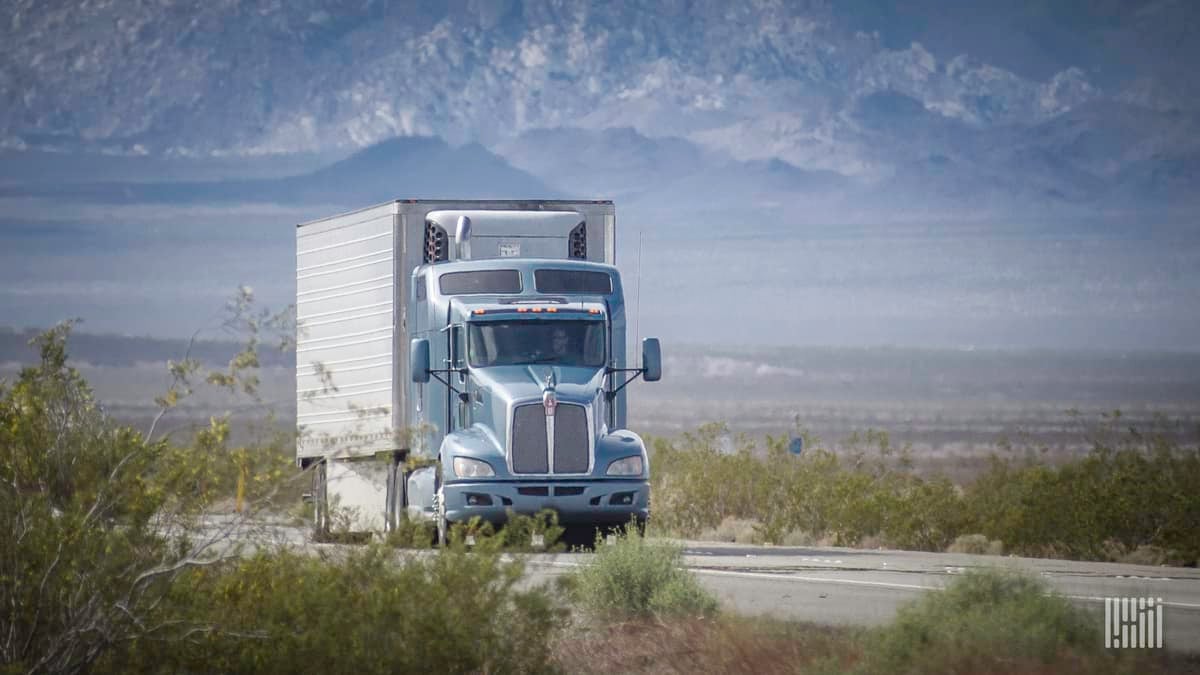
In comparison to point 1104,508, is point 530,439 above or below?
above

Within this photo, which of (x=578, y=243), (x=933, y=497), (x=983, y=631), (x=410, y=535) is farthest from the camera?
(x=933, y=497)

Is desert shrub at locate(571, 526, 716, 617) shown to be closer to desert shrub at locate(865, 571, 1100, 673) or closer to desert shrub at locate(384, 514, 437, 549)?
desert shrub at locate(865, 571, 1100, 673)

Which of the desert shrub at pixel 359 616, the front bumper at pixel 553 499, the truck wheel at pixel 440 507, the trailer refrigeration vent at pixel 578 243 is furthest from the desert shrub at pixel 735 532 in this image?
the desert shrub at pixel 359 616

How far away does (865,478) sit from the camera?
33438 millimetres

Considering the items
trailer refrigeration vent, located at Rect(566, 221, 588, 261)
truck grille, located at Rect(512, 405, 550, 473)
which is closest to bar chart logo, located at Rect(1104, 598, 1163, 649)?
truck grille, located at Rect(512, 405, 550, 473)

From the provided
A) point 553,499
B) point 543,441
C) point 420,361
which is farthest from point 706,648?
point 420,361

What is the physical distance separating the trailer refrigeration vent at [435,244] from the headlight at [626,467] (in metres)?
3.96

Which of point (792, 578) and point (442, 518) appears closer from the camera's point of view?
point (792, 578)

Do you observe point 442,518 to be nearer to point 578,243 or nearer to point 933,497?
point 578,243

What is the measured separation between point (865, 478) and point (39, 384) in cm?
2359

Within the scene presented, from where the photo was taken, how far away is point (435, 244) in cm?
2366

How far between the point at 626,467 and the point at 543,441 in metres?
1.14

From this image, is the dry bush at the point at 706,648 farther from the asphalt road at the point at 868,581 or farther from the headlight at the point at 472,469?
the headlight at the point at 472,469

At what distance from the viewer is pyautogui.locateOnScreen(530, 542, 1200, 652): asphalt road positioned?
15906mm
